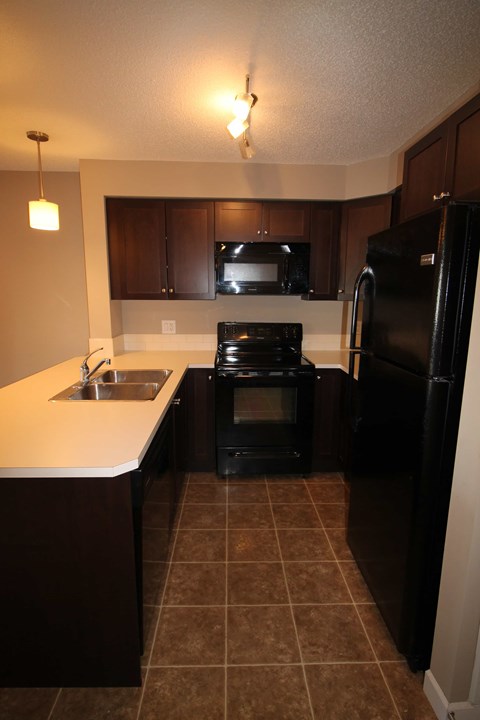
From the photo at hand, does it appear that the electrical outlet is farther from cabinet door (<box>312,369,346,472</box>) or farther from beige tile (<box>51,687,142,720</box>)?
beige tile (<box>51,687,142,720</box>)

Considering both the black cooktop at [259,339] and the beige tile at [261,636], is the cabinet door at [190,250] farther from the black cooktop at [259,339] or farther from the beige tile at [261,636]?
the beige tile at [261,636]

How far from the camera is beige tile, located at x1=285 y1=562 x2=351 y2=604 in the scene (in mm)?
1637

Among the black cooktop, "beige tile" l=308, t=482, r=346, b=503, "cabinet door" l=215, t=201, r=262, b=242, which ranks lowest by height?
"beige tile" l=308, t=482, r=346, b=503

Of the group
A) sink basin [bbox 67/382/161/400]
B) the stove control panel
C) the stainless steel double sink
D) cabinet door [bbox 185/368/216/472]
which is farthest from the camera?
the stove control panel

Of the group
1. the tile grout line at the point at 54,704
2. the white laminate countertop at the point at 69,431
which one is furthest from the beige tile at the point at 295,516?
the tile grout line at the point at 54,704

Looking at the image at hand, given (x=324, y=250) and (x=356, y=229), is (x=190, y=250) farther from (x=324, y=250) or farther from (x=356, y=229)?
(x=356, y=229)

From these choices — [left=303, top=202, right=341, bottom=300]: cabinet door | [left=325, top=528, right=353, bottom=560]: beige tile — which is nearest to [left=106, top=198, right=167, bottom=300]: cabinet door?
[left=303, top=202, right=341, bottom=300]: cabinet door

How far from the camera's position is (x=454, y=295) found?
108cm

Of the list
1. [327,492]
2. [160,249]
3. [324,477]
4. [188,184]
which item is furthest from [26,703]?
[188,184]

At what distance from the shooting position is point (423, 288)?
116 cm

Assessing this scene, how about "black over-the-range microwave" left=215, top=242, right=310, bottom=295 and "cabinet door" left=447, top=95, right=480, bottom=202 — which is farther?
"black over-the-range microwave" left=215, top=242, right=310, bottom=295

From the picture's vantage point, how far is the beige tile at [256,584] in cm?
162

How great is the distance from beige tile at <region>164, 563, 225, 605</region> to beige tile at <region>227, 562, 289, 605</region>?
5 centimetres

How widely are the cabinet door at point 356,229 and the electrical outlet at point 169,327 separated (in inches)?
Result: 56.1
